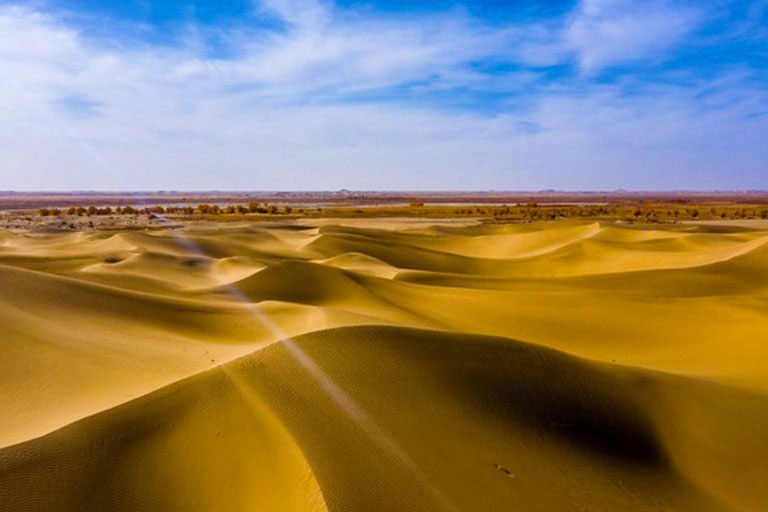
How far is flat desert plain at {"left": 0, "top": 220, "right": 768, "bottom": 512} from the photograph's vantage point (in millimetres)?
A: 4848

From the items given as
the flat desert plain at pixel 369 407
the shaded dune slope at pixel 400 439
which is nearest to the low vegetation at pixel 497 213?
the flat desert plain at pixel 369 407

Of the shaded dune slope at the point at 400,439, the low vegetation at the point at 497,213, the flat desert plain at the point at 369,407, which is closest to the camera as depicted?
the shaded dune slope at the point at 400,439

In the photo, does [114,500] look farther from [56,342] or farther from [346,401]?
[56,342]

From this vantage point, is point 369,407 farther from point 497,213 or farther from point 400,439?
point 497,213

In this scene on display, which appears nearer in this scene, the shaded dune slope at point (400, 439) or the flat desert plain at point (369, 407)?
the shaded dune slope at point (400, 439)

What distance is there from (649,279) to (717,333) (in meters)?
6.48

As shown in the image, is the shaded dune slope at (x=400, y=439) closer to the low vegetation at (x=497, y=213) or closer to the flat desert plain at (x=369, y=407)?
the flat desert plain at (x=369, y=407)

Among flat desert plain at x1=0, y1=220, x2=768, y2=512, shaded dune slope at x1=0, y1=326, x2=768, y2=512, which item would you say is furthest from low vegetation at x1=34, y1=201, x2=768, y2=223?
shaded dune slope at x1=0, y1=326, x2=768, y2=512

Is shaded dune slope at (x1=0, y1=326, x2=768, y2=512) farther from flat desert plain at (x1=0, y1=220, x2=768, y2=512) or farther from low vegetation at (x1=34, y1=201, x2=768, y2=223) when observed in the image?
low vegetation at (x1=34, y1=201, x2=768, y2=223)

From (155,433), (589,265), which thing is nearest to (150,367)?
(155,433)

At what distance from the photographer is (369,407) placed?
19.5ft

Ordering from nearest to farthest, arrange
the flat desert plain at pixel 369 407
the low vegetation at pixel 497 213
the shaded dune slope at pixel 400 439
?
the shaded dune slope at pixel 400 439, the flat desert plain at pixel 369 407, the low vegetation at pixel 497 213

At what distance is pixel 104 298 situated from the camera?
1170 cm

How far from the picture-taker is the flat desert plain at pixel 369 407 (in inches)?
191
